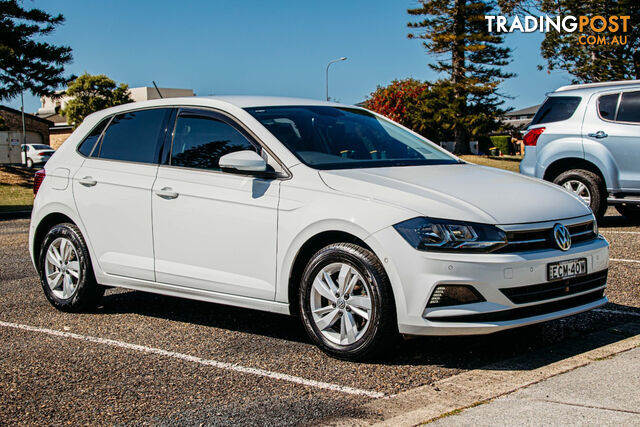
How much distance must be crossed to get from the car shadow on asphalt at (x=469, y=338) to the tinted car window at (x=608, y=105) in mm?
5385

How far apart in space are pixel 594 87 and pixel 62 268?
8087 mm

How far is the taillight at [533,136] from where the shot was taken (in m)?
11.3

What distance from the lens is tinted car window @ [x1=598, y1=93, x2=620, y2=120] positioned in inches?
422

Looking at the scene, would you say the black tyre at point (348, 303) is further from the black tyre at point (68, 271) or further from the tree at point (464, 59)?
the tree at point (464, 59)

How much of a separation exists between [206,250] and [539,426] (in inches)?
107

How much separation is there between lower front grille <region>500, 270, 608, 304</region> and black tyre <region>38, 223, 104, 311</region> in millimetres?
3525

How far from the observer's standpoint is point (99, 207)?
6020 mm

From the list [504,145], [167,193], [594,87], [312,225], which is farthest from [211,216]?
[504,145]

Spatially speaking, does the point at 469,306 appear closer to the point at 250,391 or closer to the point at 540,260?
the point at 540,260

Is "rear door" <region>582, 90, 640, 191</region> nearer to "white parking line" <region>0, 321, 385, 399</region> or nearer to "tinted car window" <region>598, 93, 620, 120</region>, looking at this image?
"tinted car window" <region>598, 93, 620, 120</region>

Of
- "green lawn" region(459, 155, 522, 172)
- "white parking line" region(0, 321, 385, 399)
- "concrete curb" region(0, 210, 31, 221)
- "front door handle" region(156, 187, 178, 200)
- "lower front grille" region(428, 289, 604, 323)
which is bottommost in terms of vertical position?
"green lawn" region(459, 155, 522, 172)

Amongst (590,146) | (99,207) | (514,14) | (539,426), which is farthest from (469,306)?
(514,14)

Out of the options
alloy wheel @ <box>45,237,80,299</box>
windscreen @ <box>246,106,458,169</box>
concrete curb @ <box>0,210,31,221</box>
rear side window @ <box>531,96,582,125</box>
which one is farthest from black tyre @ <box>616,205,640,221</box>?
concrete curb @ <box>0,210,31,221</box>

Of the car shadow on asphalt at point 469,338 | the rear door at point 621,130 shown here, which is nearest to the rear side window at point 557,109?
the rear door at point 621,130
